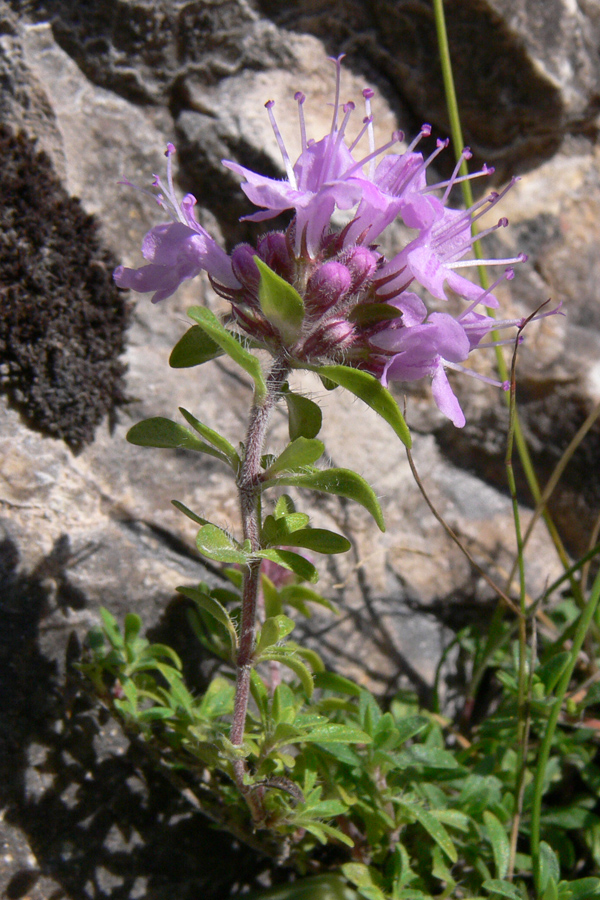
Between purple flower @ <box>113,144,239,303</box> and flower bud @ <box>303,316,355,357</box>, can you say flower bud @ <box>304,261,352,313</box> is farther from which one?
purple flower @ <box>113,144,239,303</box>

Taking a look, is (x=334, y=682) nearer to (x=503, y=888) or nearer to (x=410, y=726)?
(x=410, y=726)

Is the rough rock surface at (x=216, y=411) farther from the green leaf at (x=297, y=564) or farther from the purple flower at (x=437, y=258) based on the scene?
the purple flower at (x=437, y=258)

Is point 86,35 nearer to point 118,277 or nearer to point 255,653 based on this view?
point 118,277

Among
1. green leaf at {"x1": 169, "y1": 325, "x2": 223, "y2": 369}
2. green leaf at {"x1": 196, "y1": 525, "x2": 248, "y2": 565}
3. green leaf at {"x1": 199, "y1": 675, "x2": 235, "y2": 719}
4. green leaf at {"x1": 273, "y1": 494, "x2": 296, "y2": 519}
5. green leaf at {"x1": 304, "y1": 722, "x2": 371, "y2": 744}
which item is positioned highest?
green leaf at {"x1": 169, "y1": 325, "x2": 223, "y2": 369}

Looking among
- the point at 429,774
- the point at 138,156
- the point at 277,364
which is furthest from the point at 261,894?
the point at 138,156

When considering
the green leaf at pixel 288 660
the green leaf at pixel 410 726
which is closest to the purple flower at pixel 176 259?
the green leaf at pixel 288 660

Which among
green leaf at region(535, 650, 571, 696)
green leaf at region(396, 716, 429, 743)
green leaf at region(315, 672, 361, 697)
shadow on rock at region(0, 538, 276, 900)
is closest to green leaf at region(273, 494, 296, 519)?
green leaf at region(315, 672, 361, 697)
